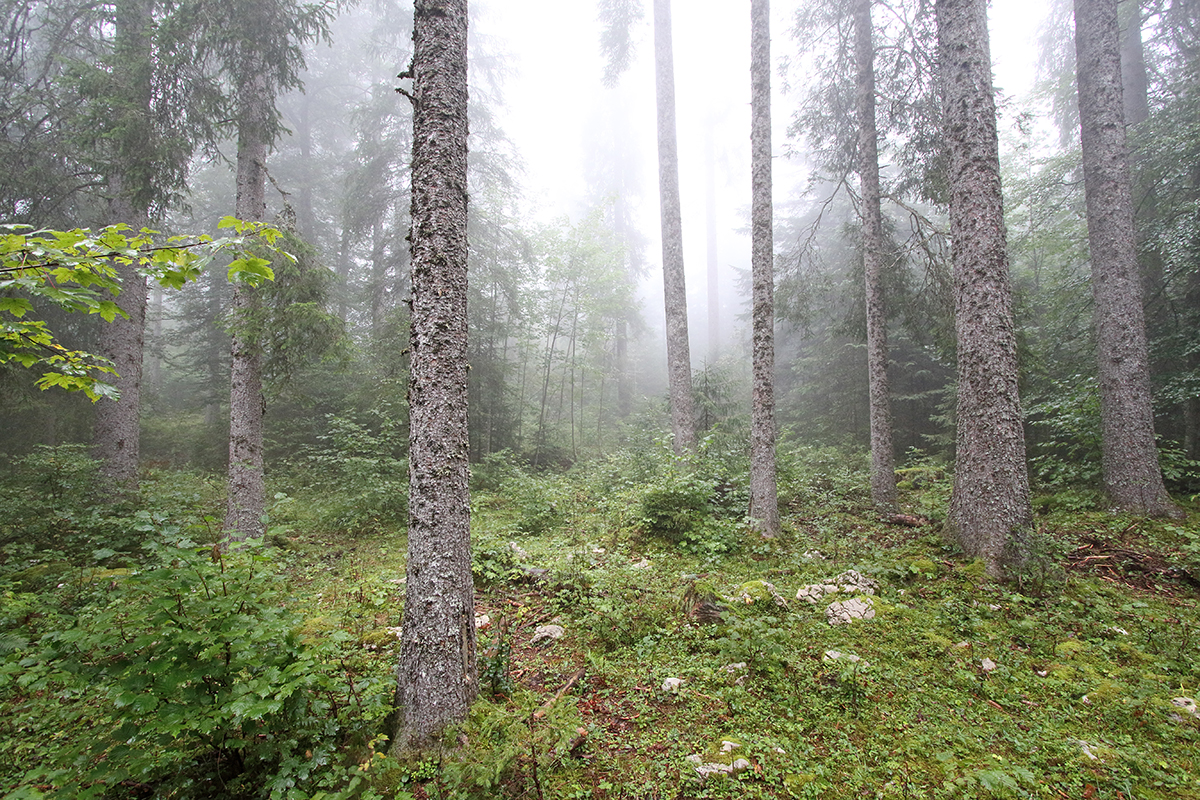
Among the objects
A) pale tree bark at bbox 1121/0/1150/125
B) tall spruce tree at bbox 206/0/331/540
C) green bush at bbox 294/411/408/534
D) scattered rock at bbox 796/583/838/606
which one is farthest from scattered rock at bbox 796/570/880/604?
pale tree bark at bbox 1121/0/1150/125

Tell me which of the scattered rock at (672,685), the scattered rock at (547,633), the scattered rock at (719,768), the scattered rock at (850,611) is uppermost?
the scattered rock at (850,611)

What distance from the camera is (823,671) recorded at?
365cm

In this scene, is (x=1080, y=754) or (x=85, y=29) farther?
(x=85, y=29)

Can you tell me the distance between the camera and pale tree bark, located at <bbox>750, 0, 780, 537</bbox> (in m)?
6.98

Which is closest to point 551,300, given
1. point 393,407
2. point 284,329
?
point 393,407

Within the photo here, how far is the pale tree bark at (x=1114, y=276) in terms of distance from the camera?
6.73 meters

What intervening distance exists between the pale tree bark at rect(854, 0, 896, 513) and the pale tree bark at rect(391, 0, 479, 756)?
729 centimetres

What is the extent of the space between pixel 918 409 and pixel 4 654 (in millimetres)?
15899

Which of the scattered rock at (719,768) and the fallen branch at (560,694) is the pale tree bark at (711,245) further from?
the scattered rock at (719,768)

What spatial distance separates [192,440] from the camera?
13609 millimetres

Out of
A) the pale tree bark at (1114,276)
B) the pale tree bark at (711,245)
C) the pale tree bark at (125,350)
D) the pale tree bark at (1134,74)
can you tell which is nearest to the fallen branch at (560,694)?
the pale tree bark at (1114,276)

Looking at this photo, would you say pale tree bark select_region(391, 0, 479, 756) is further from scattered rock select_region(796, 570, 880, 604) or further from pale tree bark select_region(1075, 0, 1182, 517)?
pale tree bark select_region(1075, 0, 1182, 517)

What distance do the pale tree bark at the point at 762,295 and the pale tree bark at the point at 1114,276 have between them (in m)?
4.72

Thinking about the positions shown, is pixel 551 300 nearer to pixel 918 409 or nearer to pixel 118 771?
pixel 918 409
